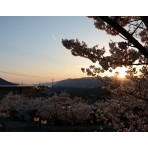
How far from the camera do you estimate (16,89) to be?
39.3 m

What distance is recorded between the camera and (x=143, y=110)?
9.61m

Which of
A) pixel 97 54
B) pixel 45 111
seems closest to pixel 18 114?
pixel 45 111

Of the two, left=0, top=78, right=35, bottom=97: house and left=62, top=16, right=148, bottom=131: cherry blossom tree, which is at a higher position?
left=0, top=78, right=35, bottom=97: house

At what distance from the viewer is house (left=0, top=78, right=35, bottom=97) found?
37.2 metres

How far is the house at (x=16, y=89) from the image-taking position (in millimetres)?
37219

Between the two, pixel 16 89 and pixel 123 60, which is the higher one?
pixel 16 89

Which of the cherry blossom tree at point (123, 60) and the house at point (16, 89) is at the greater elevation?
the house at point (16, 89)

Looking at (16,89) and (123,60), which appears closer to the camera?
(123,60)

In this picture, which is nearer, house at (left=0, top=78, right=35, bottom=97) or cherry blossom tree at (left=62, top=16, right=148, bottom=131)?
cherry blossom tree at (left=62, top=16, right=148, bottom=131)

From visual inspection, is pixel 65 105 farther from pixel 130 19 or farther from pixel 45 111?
pixel 130 19

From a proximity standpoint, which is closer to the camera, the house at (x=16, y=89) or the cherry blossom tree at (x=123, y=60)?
the cherry blossom tree at (x=123, y=60)
